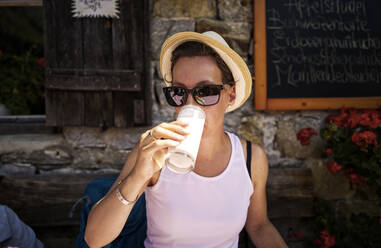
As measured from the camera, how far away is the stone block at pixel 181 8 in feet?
8.14

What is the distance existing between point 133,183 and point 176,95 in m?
0.42

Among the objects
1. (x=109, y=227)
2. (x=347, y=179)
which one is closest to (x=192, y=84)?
(x=109, y=227)

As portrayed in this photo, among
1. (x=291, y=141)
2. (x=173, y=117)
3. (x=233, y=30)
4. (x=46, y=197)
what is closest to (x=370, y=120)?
(x=291, y=141)

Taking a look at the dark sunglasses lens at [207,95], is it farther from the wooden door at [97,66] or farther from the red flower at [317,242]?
the red flower at [317,242]

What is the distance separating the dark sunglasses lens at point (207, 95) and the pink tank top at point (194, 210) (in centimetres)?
37

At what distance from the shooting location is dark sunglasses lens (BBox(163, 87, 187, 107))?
4.28 feet

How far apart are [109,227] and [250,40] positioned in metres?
1.94

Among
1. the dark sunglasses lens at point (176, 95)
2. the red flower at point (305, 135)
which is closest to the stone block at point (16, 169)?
the dark sunglasses lens at point (176, 95)

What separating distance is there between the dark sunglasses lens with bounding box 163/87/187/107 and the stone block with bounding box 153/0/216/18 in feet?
4.49

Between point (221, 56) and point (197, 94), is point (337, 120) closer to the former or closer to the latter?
point (221, 56)

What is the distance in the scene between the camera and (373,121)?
7.69 ft

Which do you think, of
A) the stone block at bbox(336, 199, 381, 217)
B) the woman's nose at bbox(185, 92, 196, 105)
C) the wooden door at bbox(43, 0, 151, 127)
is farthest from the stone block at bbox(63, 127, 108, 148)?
the stone block at bbox(336, 199, 381, 217)

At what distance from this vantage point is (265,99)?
8.34ft

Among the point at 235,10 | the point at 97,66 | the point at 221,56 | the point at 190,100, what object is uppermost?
the point at 235,10
